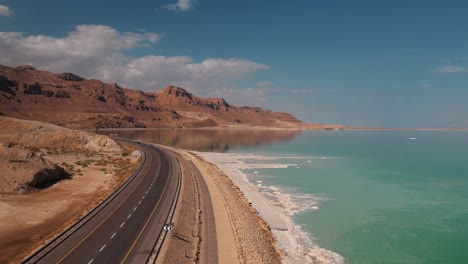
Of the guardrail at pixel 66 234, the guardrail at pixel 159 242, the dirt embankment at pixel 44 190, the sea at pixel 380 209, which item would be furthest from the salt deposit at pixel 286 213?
the dirt embankment at pixel 44 190

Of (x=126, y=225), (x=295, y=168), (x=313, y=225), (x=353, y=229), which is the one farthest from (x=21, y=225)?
(x=295, y=168)

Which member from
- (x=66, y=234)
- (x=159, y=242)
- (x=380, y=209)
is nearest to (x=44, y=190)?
(x=66, y=234)

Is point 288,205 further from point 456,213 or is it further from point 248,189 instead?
point 456,213

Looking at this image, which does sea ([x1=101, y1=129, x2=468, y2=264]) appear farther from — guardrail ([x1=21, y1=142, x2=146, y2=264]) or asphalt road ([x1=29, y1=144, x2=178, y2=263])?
guardrail ([x1=21, y1=142, x2=146, y2=264])

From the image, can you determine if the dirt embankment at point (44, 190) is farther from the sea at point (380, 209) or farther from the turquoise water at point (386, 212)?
the turquoise water at point (386, 212)

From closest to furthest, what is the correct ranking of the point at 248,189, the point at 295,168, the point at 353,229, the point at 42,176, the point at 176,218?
the point at 176,218 < the point at 353,229 < the point at 42,176 < the point at 248,189 < the point at 295,168

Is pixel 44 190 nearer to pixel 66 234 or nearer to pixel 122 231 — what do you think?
pixel 66 234

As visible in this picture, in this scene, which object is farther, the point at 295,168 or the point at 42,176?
the point at 295,168
